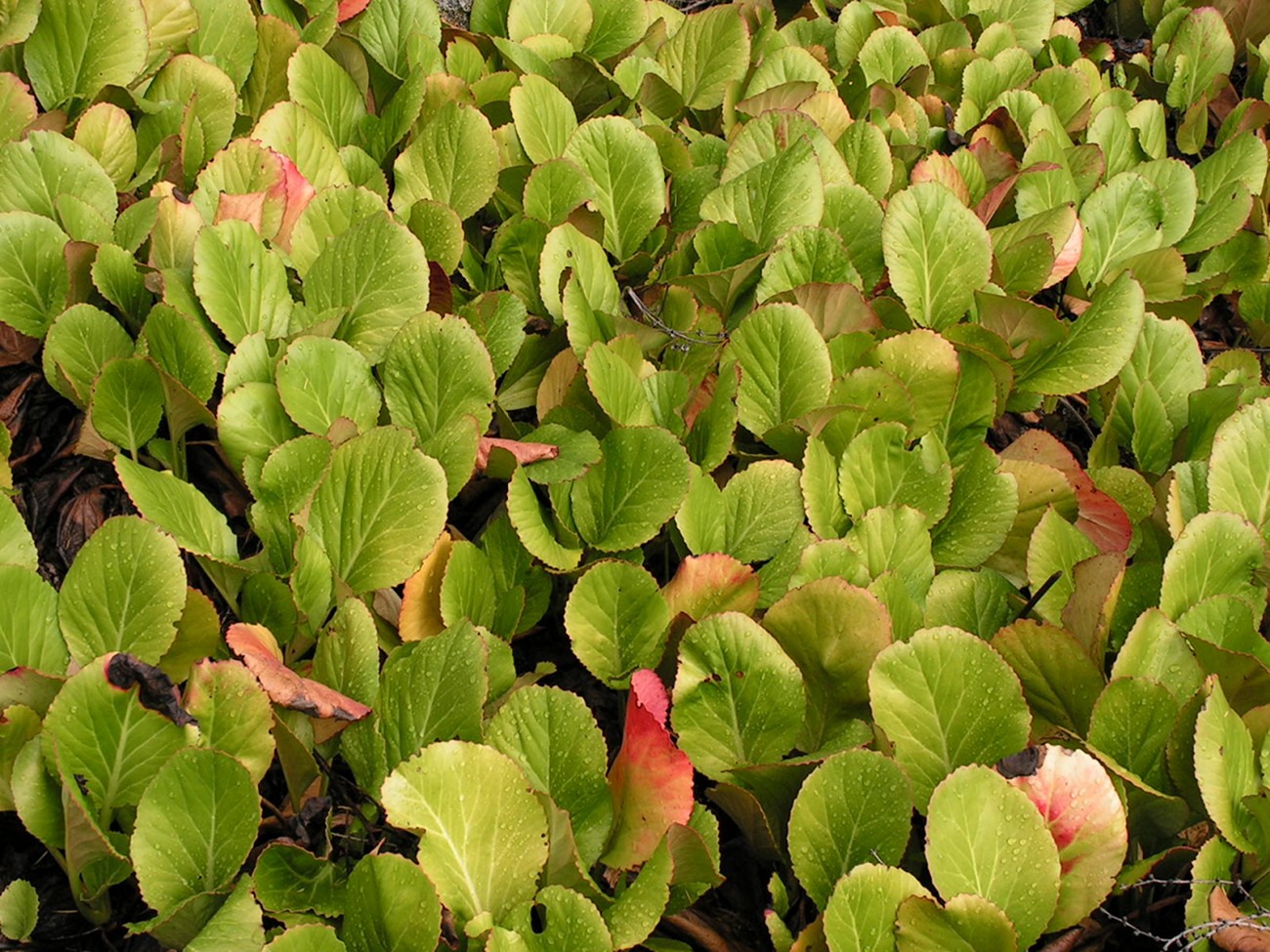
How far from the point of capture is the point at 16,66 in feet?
6.11

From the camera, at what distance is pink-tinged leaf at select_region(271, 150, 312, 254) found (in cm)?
170

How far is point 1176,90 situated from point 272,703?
7.24 feet

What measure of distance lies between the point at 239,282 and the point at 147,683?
23.5 inches

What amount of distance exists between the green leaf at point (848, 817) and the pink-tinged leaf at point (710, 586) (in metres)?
0.26

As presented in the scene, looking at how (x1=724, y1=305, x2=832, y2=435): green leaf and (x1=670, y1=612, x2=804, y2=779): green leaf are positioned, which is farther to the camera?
(x1=724, y1=305, x2=832, y2=435): green leaf

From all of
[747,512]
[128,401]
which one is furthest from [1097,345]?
[128,401]

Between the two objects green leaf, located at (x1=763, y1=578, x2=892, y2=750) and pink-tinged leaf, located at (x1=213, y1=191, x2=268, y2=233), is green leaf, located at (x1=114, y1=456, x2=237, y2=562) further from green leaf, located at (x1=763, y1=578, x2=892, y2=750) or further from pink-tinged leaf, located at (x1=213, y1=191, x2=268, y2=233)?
green leaf, located at (x1=763, y1=578, x2=892, y2=750)

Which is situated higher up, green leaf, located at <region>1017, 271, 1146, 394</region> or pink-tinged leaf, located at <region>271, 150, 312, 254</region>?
pink-tinged leaf, located at <region>271, 150, 312, 254</region>

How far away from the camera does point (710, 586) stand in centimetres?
136

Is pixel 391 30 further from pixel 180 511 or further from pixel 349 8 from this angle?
pixel 180 511

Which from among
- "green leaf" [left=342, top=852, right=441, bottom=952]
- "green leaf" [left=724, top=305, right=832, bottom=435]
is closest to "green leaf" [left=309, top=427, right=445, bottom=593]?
"green leaf" [left=342, top=852, right=441, bottom=952]

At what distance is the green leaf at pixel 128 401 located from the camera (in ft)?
4.61

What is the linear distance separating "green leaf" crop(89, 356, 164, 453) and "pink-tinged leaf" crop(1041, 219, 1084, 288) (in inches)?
51.3

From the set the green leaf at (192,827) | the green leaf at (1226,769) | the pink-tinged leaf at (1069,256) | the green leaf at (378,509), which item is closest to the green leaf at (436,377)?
the green leaf at (378,509)
